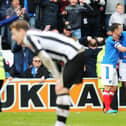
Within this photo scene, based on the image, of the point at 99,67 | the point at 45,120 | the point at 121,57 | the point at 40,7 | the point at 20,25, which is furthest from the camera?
the point at 40,7

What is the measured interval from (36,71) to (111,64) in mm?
2009

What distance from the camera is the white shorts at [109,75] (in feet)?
46.4

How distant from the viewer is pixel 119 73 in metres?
14.6

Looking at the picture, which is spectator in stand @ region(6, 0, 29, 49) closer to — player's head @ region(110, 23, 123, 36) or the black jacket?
the black jacket

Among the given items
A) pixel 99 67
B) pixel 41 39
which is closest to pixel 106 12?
pixel 99 67

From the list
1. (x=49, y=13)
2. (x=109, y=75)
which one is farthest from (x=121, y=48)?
(x=49, y=13)

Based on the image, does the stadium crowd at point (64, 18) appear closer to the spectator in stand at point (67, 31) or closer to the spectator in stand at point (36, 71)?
the spectator in stand at point (67, 31)

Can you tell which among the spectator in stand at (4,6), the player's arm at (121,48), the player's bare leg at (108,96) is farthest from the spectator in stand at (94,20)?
the player's arm at (121,48)

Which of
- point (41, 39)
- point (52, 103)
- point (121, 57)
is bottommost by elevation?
point (52, 103)

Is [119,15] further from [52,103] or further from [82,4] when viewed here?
[52,103]

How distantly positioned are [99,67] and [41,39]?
608cm

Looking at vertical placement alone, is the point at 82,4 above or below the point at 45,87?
above

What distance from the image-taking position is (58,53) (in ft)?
32.0

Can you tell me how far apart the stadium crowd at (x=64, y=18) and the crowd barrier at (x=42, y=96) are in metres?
1.68
